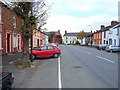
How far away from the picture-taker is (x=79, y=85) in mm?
9641

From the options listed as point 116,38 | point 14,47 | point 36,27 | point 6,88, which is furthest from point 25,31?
point 116,38

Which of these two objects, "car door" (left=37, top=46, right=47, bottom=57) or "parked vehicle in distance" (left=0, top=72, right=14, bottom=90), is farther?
"car door" (left=37, top=46, right=47, bottom=57)

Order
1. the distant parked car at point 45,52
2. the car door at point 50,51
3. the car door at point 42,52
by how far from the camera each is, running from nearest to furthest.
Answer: the distant parked car at point 45,52
the car door at point 42,52
the car door at point 50,51

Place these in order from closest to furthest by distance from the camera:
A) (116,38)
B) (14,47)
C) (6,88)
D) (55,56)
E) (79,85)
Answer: (6,88)
(79,85)
(55,56)
(14,47)
(116,38)

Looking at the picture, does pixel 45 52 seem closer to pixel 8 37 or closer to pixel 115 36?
pixel 8 37

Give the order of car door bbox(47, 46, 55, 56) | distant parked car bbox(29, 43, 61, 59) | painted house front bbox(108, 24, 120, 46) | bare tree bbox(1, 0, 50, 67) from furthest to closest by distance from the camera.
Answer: painted house front bbox(108, 24, 120, 46) < car door bbox(47, 46, 55, 56) < distant parked car bbox(29, 43, 61, 59) < bare tree bbox(1, 0, 50, 67)

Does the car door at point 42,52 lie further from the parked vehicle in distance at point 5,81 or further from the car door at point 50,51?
the parked vehicle in distance at point 5,81

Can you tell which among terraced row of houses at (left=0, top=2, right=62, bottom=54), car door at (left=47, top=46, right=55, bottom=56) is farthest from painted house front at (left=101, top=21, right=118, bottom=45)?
car door at (left=47, top=46, right=55, bottom=56)

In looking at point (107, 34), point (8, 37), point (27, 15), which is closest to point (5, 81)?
point (27, 15)

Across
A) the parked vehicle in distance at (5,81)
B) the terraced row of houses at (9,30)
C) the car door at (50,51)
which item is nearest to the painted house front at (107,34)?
the terraced row of houses at (9,30)

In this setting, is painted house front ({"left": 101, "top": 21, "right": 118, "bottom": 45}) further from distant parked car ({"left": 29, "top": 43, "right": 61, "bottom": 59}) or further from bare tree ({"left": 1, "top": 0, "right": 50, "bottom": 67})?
bare tree ({"left": 1, "top": 0, "right": 50, "bottom": 67})

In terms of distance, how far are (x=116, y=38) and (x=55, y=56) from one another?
3203cm

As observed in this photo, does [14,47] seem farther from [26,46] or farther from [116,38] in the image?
[116,38]

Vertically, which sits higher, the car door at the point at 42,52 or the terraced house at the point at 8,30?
the terraced house at the point at 8,30
